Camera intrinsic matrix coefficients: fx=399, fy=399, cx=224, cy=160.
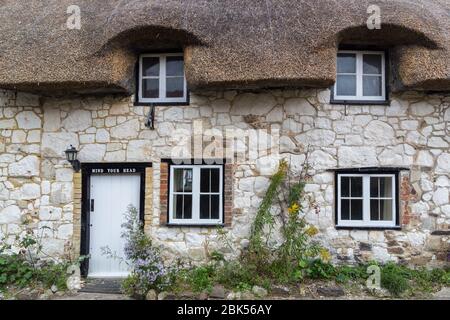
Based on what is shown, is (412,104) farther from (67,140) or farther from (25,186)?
(25,186)

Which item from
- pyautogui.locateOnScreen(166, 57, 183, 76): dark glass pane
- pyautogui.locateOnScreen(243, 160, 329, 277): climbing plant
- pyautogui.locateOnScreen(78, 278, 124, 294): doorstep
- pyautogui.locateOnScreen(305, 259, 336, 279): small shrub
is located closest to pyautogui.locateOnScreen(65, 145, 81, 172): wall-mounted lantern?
pyautogui.locateOnScreen(78, 278, 124, 294): doorstep

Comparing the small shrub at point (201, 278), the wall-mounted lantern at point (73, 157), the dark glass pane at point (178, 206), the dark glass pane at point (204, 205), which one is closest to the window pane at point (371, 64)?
the dark glass pane at point (204, 205)

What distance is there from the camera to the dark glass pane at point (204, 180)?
23.1 ft

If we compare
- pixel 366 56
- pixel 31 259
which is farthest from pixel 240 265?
pixel 366 56

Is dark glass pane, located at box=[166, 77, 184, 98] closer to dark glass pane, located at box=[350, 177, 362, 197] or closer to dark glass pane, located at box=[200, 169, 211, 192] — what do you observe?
dark glass pane, located at box=[200, 169, 211, 192]

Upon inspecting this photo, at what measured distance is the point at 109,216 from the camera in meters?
7.04

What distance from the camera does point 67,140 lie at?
7.14m

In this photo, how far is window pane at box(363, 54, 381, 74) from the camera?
712cm

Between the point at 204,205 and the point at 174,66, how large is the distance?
101 inches

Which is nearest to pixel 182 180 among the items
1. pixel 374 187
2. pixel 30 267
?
pixel 30 267

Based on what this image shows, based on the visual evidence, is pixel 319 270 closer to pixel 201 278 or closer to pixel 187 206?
pixel 201 278

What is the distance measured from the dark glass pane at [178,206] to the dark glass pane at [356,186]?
118 inches

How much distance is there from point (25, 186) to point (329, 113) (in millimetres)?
5543
